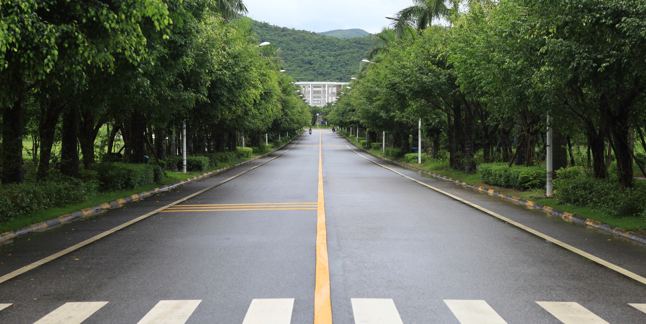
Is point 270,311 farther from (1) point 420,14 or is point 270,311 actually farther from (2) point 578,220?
(1) point 420,14

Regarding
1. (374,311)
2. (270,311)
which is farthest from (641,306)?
(270,311)

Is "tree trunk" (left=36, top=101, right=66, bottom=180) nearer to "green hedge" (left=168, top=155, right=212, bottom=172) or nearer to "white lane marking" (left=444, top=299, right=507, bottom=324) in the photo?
"green hedge" (left=168, top=155, right=212, bottom=172)

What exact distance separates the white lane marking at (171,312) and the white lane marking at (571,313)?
361 centimetres

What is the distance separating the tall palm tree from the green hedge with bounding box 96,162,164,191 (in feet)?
73.6

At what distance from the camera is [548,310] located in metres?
5.21

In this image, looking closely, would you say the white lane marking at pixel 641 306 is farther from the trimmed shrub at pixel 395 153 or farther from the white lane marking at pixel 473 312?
the trimmed shrub at pixel 395 153

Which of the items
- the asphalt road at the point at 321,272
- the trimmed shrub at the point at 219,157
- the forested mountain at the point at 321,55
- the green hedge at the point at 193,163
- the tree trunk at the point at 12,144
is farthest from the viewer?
the forested mountain at the point at 321,55

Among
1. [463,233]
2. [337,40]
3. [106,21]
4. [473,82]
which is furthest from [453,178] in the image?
[337,40]

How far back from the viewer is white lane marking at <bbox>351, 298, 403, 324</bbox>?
4.87 m

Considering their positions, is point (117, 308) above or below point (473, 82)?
below

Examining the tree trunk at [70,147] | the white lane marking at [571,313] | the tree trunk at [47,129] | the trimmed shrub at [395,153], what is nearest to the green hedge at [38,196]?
the tree trunk at [70,147]

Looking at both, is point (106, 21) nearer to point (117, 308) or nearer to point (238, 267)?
point (238, 267)

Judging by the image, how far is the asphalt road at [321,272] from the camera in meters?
5.16

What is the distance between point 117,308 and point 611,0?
365 inches
